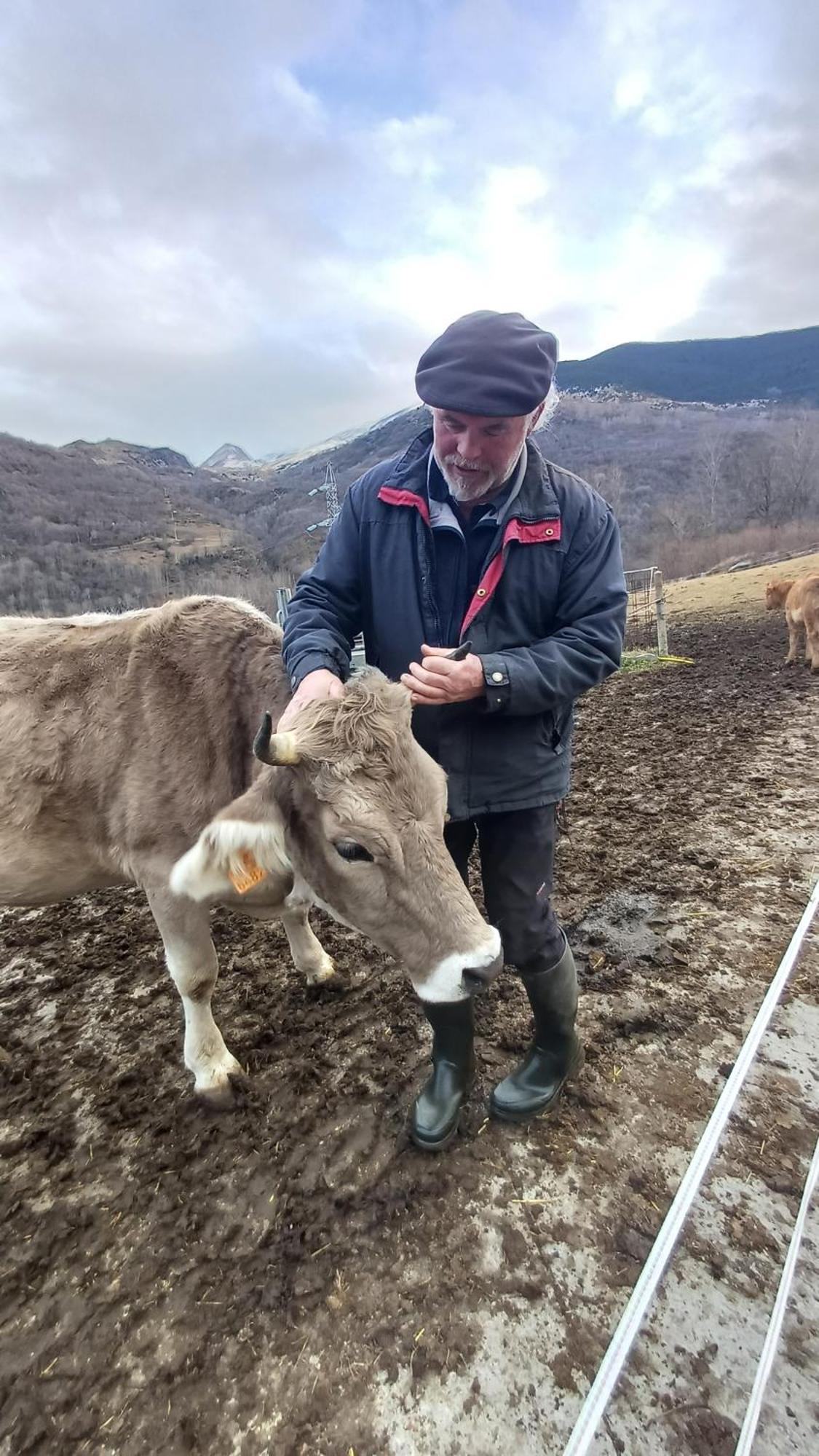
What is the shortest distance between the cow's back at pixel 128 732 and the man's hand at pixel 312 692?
42cm

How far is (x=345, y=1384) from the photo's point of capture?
2084mm

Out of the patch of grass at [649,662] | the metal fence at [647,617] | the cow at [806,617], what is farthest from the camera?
the metal fence at [647,617]

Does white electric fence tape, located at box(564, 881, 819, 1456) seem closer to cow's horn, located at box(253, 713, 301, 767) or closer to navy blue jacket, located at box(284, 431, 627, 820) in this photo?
navy blue jacket, located at box(284, 431, 627, 820)

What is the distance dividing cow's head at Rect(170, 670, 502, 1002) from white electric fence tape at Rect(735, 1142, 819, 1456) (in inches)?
48.9

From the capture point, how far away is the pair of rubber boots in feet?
9.51

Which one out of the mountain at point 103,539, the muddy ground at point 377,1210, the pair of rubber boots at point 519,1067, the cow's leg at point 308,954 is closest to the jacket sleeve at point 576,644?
the pair of rubber boots at point 519,1067

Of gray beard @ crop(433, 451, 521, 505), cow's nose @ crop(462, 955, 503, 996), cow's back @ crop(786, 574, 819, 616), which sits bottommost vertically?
cow's back @ crop(786, 574, 819, 616)

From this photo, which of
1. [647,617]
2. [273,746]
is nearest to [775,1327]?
[273,746]

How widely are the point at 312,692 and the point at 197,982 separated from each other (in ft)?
5.90

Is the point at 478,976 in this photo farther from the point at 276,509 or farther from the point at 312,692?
the point at 276,509

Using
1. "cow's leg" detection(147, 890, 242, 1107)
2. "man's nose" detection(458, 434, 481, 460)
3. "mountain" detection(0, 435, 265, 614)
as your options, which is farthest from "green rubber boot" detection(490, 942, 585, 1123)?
"mountain" detection(0, 435, 265, 614)

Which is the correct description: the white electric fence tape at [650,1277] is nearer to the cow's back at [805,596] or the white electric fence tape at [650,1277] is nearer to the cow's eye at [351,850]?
the cow's eye at [351,850]

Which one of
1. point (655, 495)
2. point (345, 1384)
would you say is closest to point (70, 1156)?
point (345, 1384)

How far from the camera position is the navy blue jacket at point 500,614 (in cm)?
237
